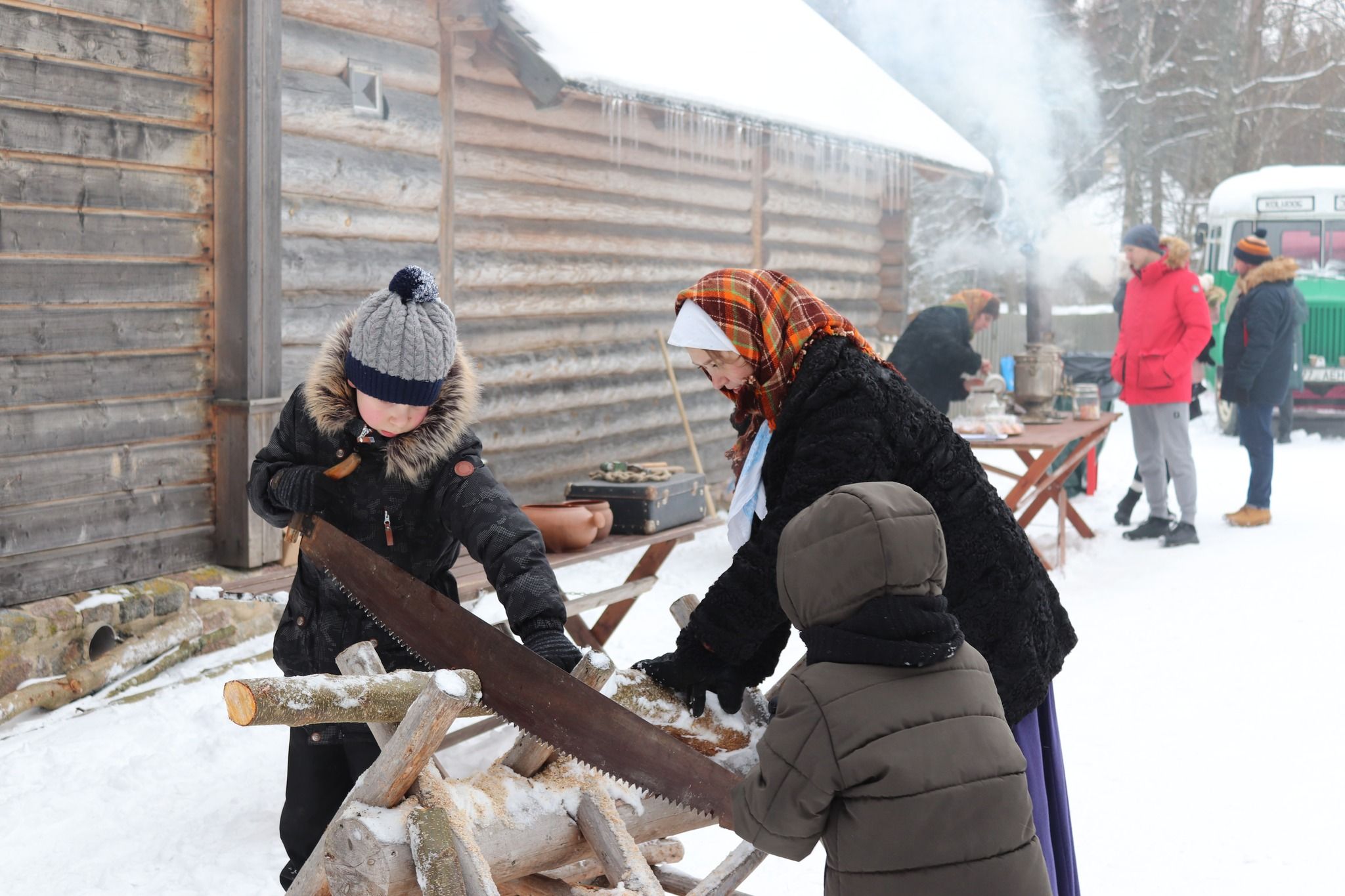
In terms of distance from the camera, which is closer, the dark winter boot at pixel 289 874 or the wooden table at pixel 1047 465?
the dark winter boot at pixel 289 874

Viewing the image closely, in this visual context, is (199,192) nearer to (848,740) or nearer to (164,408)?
(164,408)

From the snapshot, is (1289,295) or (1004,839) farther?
(1289,295)

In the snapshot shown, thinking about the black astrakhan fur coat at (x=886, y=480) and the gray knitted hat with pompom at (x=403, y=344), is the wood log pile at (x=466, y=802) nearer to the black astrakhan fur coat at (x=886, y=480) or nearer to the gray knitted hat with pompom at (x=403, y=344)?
the black astrakhan fur coat at (x=886, y=480)

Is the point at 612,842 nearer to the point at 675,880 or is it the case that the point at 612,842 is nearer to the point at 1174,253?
the point at 675,880

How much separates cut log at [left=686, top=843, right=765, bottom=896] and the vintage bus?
12.8 metres

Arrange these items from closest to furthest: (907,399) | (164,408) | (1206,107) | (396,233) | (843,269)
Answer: (907,399), (164,408), (396,233), (843,269), (1206,107)

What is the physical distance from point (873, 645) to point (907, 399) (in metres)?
0.74

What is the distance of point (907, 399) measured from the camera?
247 centimetres

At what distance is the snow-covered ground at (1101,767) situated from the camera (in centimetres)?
365

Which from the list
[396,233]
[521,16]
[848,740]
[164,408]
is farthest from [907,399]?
[521,16]

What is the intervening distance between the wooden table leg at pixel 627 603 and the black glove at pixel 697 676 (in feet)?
8.12

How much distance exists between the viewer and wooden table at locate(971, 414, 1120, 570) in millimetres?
7062

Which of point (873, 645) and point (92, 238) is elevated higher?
point (92, 238)

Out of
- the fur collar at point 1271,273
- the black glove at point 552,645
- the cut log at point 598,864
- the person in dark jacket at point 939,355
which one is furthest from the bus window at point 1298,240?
the black glove at point 552,645
